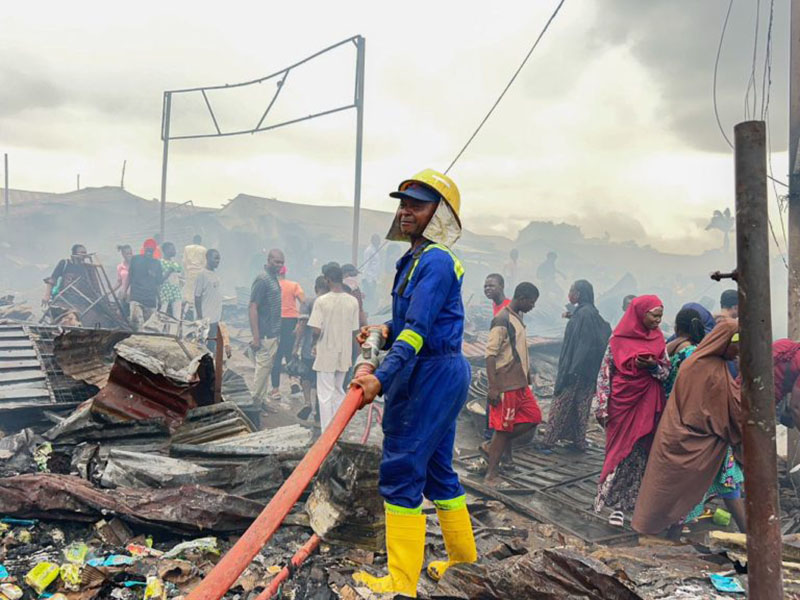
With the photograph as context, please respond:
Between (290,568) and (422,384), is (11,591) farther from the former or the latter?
(422,384)

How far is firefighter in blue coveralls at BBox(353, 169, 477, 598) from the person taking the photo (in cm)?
255

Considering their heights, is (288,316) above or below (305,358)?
above

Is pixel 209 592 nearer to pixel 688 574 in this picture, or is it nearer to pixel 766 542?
pixel 766 542

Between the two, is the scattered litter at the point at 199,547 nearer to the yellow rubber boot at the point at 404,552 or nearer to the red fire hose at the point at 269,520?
the yellow rubber boot at the point at 404,552

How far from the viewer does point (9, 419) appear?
4.87 meters

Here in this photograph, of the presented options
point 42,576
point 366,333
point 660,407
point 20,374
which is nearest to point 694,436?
point 660,407

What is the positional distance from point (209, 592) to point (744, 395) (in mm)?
1767

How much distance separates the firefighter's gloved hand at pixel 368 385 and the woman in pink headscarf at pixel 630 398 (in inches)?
126

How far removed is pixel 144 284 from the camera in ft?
34.5

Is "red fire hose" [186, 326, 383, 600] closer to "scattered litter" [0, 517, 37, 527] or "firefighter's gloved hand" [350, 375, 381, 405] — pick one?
"firefighter's gloved hand" [350, 375, 381, 405]

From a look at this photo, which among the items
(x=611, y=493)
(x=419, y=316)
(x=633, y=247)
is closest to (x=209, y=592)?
(x=419, y=316)

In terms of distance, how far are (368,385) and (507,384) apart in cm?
402

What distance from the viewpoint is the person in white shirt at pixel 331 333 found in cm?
700

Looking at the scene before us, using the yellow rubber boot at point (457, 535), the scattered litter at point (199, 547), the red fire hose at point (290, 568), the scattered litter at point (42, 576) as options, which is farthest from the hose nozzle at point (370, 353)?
the scattered litter at point (42, 576)
